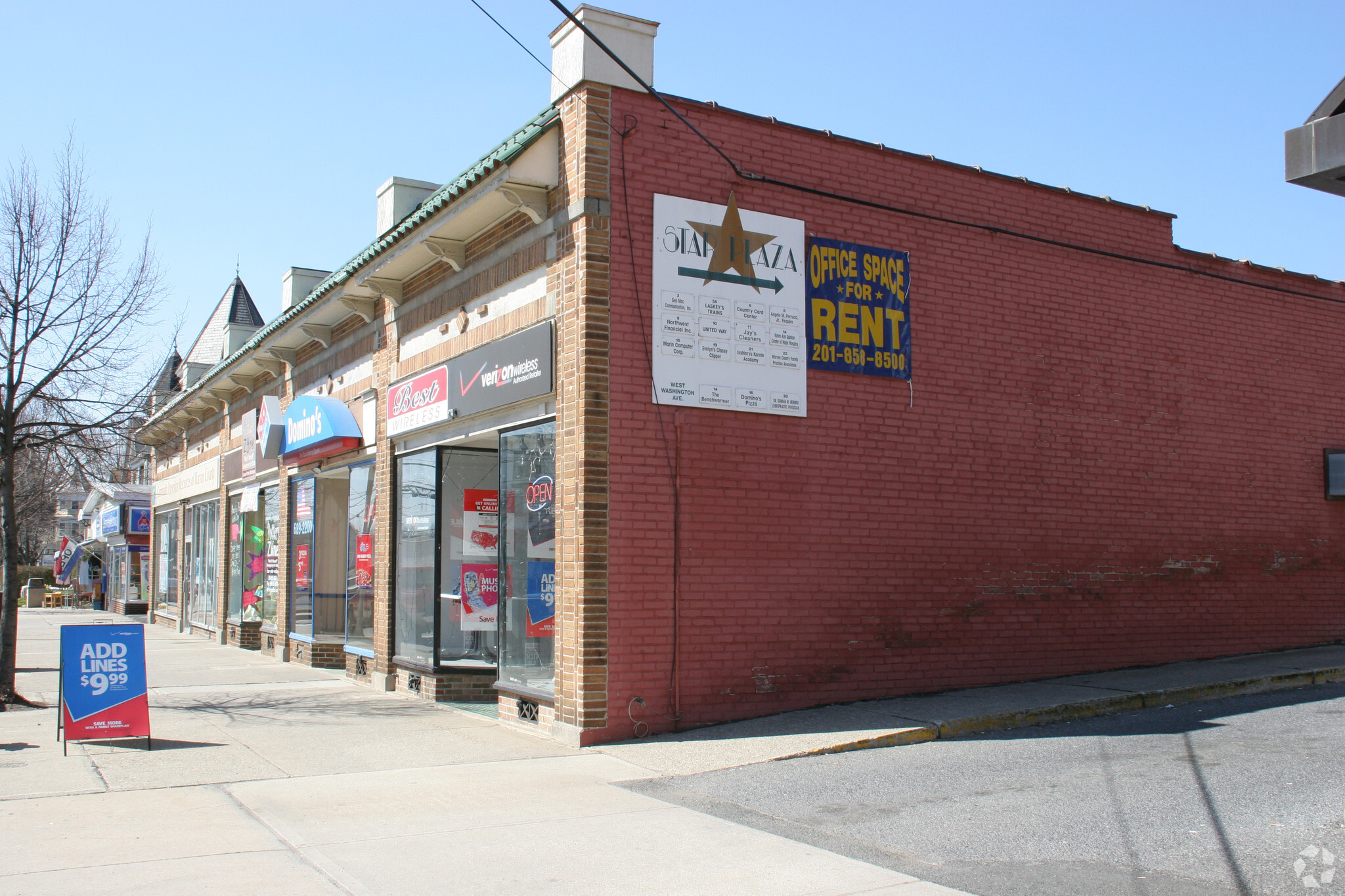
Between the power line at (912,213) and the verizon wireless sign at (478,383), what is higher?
the power line at (912,213)

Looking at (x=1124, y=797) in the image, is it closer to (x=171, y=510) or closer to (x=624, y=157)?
(x=624, y=157)

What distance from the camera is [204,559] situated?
25859 millimetres

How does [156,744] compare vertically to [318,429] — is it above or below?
below

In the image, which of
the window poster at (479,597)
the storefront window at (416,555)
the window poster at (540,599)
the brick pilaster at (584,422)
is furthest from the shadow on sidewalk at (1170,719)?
the storefront window at (416,555)

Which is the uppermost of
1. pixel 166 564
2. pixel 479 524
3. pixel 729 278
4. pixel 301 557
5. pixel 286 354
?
pixel 286 354

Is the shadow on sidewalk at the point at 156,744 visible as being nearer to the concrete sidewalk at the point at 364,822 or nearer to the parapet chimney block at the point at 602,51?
the concrete sidewalk at the point at 364,822

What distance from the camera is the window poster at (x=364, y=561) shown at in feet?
49.9

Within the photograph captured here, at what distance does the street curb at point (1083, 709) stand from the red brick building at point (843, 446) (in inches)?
57.4

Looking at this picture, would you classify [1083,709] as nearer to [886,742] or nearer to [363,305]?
[886,742]

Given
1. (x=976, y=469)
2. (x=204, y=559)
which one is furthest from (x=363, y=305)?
(x=204, y=559)

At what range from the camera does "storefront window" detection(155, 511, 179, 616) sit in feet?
97.2

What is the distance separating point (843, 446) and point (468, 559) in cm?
495

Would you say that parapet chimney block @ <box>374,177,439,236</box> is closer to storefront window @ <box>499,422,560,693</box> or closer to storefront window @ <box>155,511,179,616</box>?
storefront window @ <box>499,422,560,693</box>

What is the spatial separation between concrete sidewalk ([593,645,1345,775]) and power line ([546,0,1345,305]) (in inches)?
199
